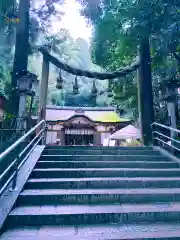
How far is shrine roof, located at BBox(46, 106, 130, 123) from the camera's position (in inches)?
739

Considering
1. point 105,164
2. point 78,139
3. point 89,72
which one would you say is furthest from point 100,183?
point 78,139

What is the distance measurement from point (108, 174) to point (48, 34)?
1090 cm

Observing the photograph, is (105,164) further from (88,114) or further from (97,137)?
(88,114)

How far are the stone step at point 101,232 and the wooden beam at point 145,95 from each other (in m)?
4.44

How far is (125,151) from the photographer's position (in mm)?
5289

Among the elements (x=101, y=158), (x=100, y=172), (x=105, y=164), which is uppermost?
(x=101, y=158)

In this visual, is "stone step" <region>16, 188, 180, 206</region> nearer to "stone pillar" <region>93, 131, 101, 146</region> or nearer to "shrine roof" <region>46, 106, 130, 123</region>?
"shrine roof" <region>46, 106, 130, 123</region>

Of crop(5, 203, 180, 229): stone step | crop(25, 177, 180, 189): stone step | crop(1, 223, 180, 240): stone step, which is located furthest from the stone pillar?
crop(1, 223, 180, 240): stone step

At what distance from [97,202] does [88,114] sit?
19.0 m

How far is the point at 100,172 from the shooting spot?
159 inches

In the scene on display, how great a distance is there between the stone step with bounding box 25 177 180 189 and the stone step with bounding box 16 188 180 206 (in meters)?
0.18

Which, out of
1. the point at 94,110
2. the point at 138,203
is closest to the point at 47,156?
the point at 138,203

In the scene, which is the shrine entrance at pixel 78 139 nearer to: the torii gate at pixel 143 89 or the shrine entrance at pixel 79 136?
the shrine entrance at pixel 79 136

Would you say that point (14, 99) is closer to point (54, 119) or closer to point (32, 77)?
point (32, 77)
